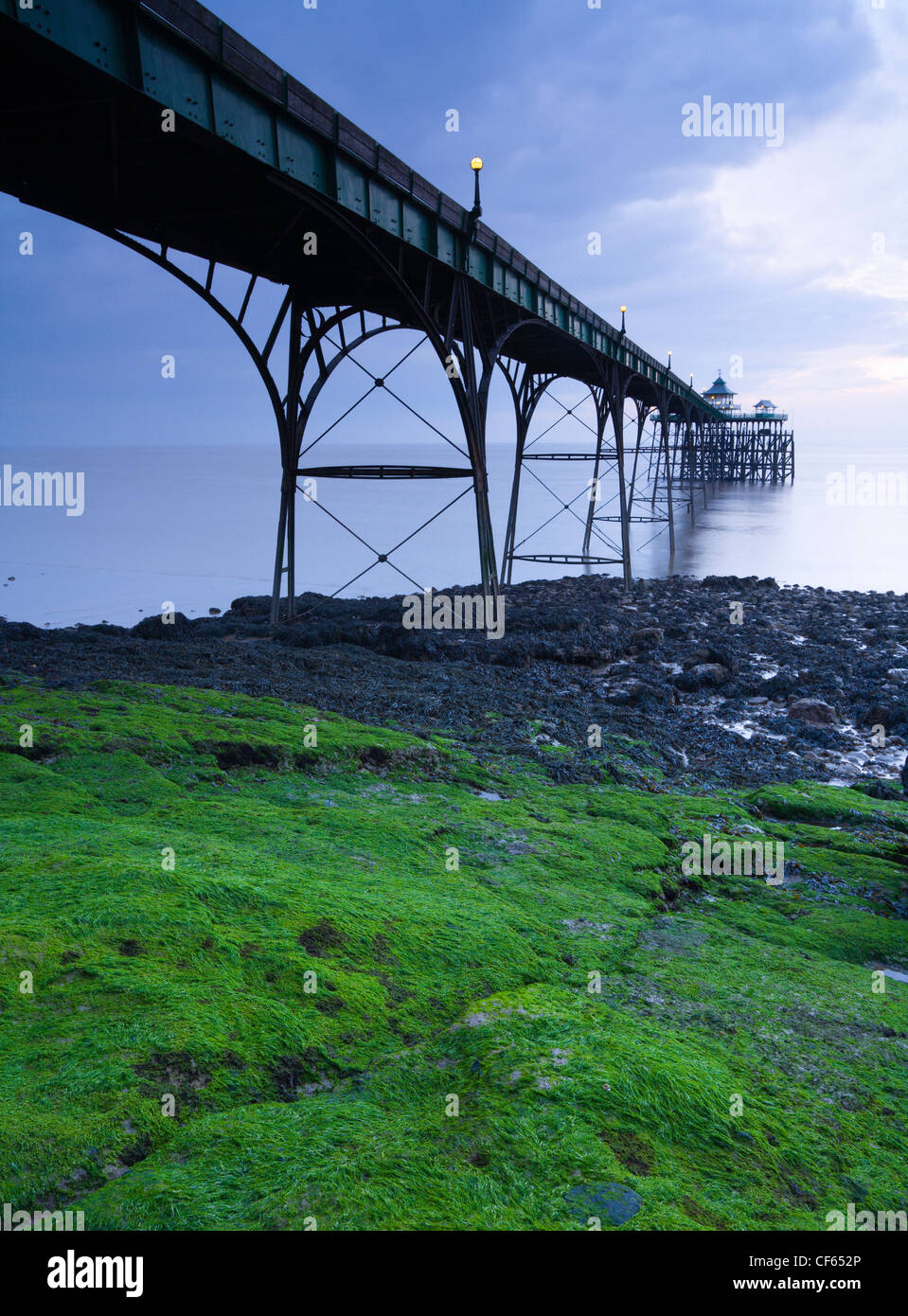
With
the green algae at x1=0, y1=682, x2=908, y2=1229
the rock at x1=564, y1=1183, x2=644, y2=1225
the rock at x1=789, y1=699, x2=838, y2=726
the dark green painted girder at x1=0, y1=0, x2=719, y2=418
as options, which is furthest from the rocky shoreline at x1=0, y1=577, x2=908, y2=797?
the rock at x1=564, y1=1183, x2=644, y2=1225

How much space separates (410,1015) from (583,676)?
491 inches

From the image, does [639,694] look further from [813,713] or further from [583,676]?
[813,713]

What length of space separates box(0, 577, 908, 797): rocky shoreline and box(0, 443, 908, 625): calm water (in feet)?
26.8

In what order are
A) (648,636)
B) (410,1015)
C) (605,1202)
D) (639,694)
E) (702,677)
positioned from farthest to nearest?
(648,636)
(702,677)
(639,694)
(410,1015)
(605,1202)

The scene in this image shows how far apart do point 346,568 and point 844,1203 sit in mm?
33796

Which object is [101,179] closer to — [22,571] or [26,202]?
[26,202]

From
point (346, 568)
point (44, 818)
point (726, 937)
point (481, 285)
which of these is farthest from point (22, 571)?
point (726, 937)

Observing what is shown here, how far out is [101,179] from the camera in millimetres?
11328

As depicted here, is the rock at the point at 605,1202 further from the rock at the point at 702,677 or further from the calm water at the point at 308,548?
the calm water at the point at 308,548

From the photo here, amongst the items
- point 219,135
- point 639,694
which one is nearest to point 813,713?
point 639,694

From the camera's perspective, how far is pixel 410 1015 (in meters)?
4.17

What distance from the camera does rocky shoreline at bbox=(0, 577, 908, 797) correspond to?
38.4 ft

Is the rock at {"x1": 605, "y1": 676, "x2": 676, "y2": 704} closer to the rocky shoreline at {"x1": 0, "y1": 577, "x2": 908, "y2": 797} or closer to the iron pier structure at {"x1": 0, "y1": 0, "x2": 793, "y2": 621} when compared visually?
the rocky shoreline at {"x1": 0, "y1": 577, "x2": 908, "y2": 797}
